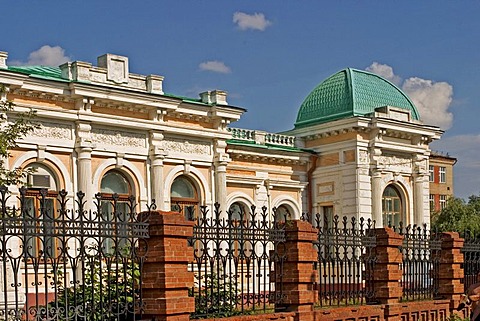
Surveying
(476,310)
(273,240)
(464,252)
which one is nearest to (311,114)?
(464,252)

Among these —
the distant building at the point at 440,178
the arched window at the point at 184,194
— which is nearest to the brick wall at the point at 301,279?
the arched window at the point at 184,194

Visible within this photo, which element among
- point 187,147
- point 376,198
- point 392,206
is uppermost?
point 187,147

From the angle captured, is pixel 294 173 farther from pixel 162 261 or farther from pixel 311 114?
pixel 162 261

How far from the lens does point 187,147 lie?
930 inches

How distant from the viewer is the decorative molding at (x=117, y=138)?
21312mm

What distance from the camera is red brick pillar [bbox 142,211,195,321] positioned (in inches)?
386

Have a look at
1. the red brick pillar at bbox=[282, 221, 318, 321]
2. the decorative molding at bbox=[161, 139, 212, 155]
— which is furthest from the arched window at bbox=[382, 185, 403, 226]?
the red brick pillar at bbox=[282, 221, 318, 321]

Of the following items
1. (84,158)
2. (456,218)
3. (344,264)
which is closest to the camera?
(344,264)

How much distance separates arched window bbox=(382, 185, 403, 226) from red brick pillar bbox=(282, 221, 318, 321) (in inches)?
668

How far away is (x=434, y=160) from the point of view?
2313 inches

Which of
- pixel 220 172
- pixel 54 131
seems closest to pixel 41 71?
pixel 54 131

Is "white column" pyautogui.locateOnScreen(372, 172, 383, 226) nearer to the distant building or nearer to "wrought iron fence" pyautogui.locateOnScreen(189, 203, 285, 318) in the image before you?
"wrought iron fence" pyautogui.locateOnScreen(189, 203, 285, 318)

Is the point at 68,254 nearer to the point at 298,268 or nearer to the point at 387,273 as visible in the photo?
the point at 298,268

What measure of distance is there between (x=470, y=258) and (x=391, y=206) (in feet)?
40.2
